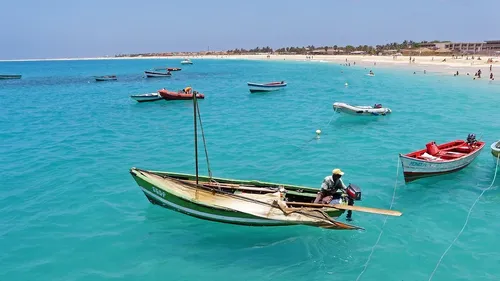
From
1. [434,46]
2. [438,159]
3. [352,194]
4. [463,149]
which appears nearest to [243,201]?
[352,194]

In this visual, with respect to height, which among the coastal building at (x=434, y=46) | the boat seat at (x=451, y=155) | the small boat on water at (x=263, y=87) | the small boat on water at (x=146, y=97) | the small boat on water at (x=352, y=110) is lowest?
the boat seat at (x=451, y=155)

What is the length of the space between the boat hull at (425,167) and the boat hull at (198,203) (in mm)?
6377

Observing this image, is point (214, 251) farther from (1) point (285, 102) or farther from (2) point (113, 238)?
(1) point (285, 102)

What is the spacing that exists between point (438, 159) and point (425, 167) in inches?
58.0

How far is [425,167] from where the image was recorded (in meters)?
17.5

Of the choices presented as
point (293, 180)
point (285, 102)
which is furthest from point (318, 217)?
point (285, 102)

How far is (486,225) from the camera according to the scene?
14.1 meters

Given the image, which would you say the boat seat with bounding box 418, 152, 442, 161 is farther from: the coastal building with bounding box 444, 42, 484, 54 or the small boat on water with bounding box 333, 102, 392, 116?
the coastal building with bounding box 444, 42, 484, 54

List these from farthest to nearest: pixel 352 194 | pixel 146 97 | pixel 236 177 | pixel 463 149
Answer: pixel 146 97 < pixel 463 149 < pixel 236 177 < pixel 352 194

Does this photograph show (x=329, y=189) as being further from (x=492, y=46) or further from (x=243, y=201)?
(x=492, y=46)

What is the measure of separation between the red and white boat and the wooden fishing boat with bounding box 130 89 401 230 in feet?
18.6

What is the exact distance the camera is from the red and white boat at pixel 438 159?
56.6ft

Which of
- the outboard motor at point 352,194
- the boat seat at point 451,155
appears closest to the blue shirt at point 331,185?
the outboard motor at point 352,194

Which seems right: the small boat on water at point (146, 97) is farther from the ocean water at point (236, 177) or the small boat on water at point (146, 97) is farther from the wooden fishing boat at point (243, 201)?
the wooden fishing boat at point (243, 201)
